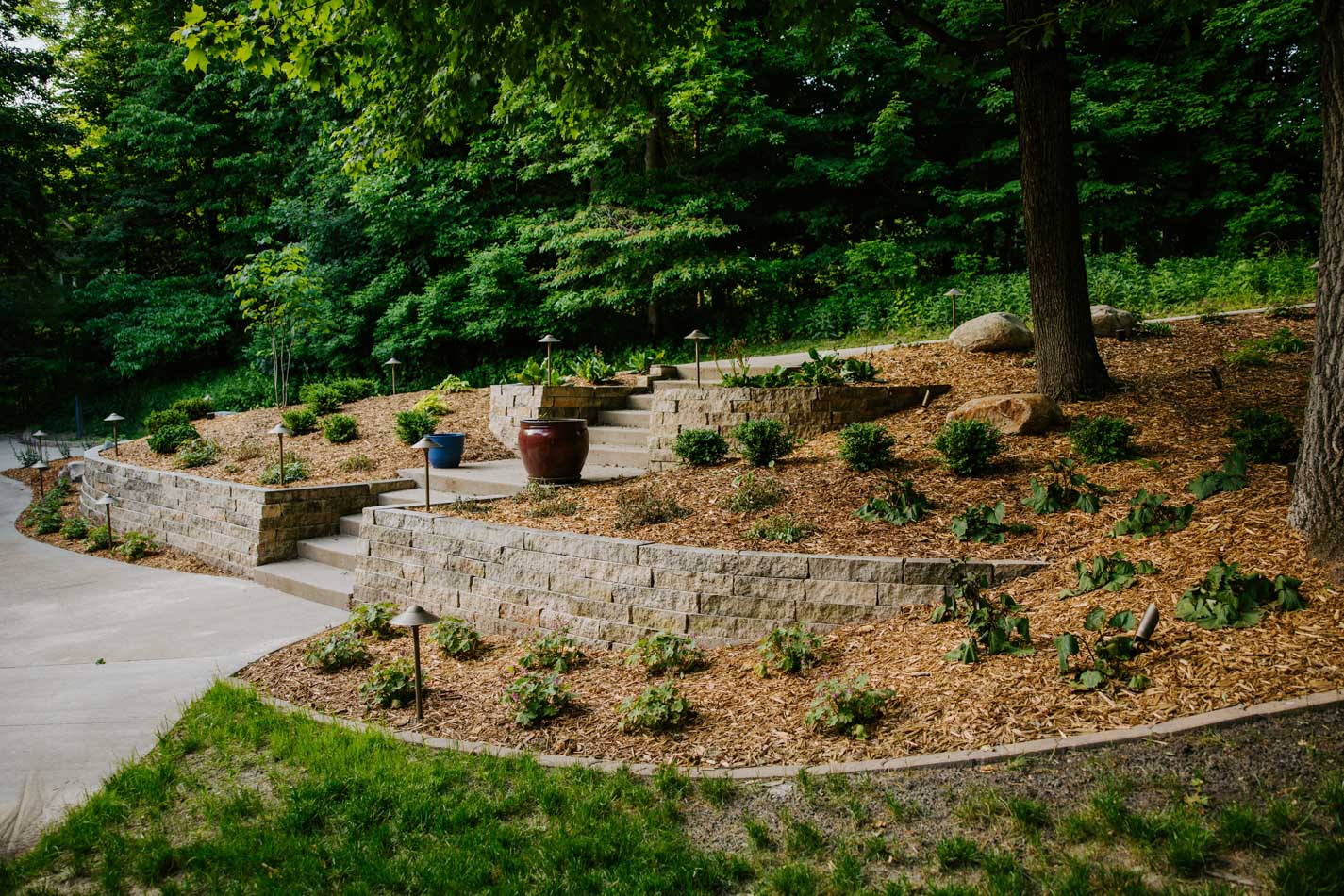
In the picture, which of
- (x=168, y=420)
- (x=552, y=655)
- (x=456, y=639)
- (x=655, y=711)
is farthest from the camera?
(x=168, y=420)

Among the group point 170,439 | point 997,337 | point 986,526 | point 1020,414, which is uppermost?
point 997,337

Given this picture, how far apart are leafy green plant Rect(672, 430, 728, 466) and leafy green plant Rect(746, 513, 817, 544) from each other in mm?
1411

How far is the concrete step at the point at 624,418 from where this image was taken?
8062 mm

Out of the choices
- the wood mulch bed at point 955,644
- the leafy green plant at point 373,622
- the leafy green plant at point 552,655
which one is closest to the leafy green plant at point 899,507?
the wood mulch bed at point 955,644

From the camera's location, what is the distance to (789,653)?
12.4 feet

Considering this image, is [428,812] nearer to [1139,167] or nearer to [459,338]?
[459,338]

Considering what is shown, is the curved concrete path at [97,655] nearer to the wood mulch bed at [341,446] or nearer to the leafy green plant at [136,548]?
the leafy green plant at [136,548]

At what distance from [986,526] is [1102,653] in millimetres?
1361

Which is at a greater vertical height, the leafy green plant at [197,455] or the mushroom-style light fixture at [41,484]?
the leafy green plant at [197,455]

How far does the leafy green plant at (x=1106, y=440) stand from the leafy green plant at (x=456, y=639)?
400cm

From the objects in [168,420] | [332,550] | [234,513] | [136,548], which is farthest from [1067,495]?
[168,420]

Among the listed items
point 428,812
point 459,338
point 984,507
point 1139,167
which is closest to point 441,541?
point 428,812

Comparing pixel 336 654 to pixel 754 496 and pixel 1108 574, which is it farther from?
pixel 1108 574

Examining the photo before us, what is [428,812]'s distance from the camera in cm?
286
